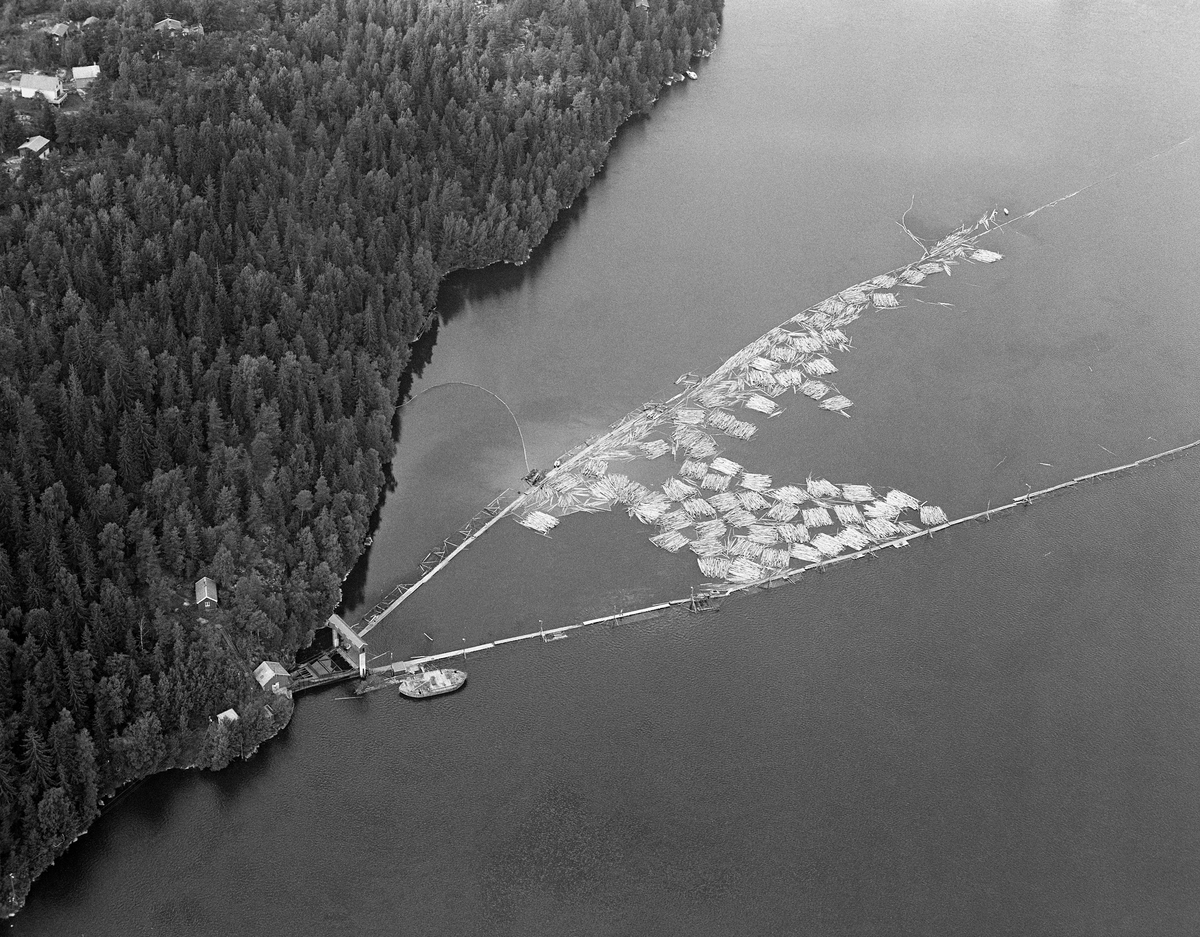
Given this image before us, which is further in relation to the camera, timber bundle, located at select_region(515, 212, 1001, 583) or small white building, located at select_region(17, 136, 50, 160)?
small white building, located at select_region(17, 136, 50, 160)

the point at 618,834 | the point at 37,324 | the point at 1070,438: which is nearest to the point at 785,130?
the point at 1070,438

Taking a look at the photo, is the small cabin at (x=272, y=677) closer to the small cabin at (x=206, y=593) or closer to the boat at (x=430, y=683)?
the small cabin at (x=206, y=593)

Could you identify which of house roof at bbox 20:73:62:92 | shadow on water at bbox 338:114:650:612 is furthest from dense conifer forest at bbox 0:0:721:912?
house roof at bbox 20:73:62:92

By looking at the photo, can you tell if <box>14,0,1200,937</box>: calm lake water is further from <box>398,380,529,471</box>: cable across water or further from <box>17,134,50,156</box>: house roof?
<box>17,134,50,156</box>: house roof

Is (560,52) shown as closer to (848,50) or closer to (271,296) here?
(848,50)

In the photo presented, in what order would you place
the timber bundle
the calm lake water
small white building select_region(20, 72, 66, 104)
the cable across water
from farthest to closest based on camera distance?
small white building select_region(20, 72, 66, 104) → the cable across water → the timber bundle → the calm lake water

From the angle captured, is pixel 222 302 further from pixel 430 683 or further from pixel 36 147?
pixel 430 683
